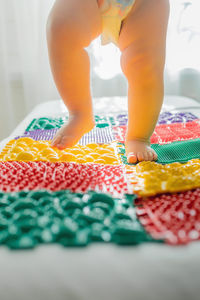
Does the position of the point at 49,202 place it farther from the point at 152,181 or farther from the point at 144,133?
the point at 144,133

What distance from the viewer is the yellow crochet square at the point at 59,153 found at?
0.65 metres

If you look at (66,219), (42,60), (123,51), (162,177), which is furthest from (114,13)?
(42,60)

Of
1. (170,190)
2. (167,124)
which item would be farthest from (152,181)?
(167,124)

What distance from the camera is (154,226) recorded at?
377mm

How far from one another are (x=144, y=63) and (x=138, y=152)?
8.2 inches

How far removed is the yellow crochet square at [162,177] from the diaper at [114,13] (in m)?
0.35

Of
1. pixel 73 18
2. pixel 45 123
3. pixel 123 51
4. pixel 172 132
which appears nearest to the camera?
pixel 73 18

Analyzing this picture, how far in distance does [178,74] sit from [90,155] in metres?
1.09

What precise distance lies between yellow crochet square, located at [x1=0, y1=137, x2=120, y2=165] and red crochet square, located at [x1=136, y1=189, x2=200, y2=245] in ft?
0.66

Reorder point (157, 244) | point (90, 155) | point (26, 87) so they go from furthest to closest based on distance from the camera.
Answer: point (26, 87), point (90, 155), point (157, 244)

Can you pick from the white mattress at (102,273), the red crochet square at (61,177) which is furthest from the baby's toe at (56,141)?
the white mattress at (102,273)

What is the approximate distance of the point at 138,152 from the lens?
0.66 meters

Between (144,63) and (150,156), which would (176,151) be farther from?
(144,63)

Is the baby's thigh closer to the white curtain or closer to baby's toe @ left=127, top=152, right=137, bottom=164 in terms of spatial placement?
baby's toe @ left=127, top=152, right=137, bottom=164
